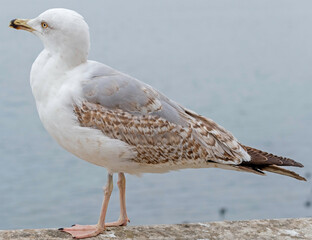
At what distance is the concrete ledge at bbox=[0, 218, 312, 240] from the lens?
15.7 feet

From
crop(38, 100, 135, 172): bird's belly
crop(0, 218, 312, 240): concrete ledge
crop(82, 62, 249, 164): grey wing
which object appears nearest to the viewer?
crop(38, 100, 135, 172): bird's belly

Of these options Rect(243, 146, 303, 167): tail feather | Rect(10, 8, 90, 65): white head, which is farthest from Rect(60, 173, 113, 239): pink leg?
Rect(243, 146, 303, 167): tail feather

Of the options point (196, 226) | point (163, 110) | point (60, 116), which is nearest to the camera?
point (60, 116)

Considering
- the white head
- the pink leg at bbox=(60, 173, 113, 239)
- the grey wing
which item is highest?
the white head


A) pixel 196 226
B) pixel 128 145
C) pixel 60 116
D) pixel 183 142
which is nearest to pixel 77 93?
pixel 60 116

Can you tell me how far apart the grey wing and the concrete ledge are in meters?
0.63

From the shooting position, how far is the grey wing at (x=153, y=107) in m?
4.57

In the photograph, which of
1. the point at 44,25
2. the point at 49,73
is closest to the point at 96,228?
the point at 49,73

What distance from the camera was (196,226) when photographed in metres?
5.09

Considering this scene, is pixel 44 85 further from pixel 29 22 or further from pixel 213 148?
pixel 213 148

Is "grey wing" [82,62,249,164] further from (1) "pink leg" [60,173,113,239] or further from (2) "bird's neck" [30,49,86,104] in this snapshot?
(1) "pink leg" [60,173,113,239]

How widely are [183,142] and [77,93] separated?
0.95 meters

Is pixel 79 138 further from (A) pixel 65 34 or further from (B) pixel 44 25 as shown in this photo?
(B) pixel 44 25

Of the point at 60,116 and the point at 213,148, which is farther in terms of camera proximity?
the point at 213,148
